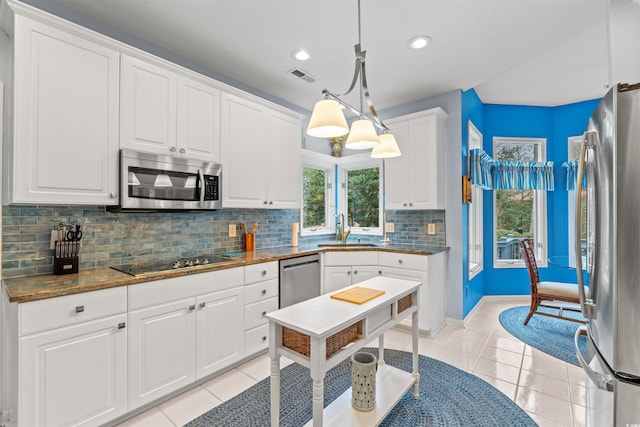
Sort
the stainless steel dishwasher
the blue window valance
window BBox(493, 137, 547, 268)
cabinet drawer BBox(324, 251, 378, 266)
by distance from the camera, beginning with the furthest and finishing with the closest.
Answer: window BBox(493, 137, 547, 268) → the blue window valance → cabinet drawer BBox(324, 251, 378, 266) → the stainless steel dishwasher

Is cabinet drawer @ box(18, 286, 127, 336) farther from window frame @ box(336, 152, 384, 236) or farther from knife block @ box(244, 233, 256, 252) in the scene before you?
window frame @ box(336, 152, 384, 236)

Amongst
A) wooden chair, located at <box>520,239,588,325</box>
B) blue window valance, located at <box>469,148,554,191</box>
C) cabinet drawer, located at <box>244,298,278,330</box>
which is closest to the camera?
cabinet drawer, located at <box>244,298,278,330</box>

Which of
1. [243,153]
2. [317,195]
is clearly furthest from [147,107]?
[317,195]

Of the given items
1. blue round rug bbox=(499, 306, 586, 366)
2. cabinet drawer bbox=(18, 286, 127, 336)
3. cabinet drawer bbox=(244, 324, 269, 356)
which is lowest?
blue round rug bbox=(499, 306, 586, 366)

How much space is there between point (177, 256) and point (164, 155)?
95 centimetres

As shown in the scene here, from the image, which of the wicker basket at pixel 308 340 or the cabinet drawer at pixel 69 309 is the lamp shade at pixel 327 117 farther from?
the cabinet drawer at pixel 69 309

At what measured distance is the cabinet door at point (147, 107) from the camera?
2.21 m

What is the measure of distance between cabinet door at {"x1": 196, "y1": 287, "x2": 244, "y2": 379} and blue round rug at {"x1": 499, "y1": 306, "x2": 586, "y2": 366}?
2996 mm

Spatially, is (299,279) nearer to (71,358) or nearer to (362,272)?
(362,272)

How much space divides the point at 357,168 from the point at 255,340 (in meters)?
2.93

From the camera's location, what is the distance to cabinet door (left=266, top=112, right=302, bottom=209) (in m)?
3.36

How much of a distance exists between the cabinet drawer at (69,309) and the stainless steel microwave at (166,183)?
0.65 metres

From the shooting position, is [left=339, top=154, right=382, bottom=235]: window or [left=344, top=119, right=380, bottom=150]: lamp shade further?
[left=339, top=154, right=382, bottom=235]: window

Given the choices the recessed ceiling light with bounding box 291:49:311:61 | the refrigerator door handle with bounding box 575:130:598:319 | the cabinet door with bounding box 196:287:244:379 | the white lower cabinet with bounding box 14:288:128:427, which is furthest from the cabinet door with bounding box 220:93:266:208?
the refrigerator door handle with bounding box 575:130:598:319
